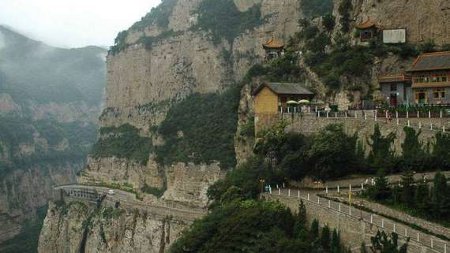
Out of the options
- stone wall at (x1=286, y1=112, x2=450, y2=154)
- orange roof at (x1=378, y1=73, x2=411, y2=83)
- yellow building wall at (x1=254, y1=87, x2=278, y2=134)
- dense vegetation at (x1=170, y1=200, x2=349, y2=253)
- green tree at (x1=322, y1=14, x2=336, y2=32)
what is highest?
green tree at (x1=322, y1=14, x2=336, y2=32)

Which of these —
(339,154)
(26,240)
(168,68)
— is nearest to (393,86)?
(339,154)

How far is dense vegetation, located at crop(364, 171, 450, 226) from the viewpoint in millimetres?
30484

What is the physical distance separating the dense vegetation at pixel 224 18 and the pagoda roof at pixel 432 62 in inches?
1823

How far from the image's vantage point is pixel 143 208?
71.4m

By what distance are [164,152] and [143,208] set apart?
11.7 m

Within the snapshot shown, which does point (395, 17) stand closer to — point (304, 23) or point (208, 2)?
point (304, 23)

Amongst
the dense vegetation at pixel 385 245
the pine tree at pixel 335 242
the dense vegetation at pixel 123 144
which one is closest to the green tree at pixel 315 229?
the pine tree at pixel 335 242

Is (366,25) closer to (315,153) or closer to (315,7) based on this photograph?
(315,153)

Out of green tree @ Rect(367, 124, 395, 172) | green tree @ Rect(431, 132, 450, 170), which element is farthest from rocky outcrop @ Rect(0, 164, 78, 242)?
green tree @ Rect(431, 132, 450, 170)

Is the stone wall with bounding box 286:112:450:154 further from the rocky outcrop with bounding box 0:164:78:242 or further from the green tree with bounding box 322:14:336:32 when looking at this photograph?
the rocky outcrop with bounding box 0:164:78:242

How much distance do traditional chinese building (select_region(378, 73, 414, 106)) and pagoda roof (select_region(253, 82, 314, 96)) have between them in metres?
6.31

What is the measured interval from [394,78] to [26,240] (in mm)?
74576

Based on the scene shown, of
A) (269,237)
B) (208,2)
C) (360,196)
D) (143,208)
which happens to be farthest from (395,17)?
(208,2)

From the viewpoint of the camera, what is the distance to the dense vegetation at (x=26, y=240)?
9709 cm
